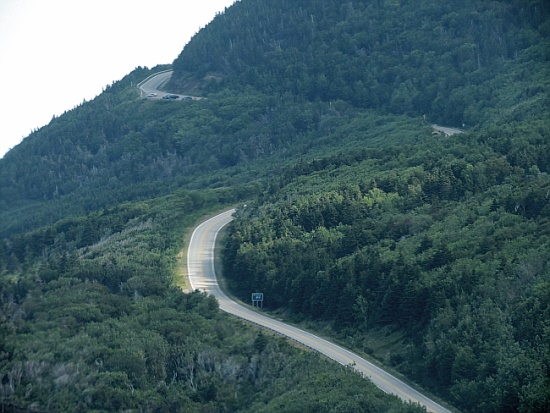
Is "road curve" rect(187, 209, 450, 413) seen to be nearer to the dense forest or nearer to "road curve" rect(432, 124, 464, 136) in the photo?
the dense forest

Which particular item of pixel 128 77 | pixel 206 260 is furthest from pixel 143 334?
pixel 128 77

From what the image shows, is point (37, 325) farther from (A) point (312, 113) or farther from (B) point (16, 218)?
(A) point (312, 113)

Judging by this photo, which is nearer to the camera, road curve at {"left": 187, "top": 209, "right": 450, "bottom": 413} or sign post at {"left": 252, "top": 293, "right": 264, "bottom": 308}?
road curve at {"left": 187, "top": 209, "right": 450, "bottom": 413}

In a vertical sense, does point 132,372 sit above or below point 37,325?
below

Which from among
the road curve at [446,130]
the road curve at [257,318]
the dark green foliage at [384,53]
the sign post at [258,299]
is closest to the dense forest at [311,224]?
the dark green foliage at [384,53]

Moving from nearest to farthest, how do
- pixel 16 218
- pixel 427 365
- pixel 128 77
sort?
pixel 427 365 → pixel 16 218 → pixel 128 77

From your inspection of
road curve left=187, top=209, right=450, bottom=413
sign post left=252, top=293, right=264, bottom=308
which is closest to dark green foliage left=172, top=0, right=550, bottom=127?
road curve left=187, top=209, right=450, bottom=413
